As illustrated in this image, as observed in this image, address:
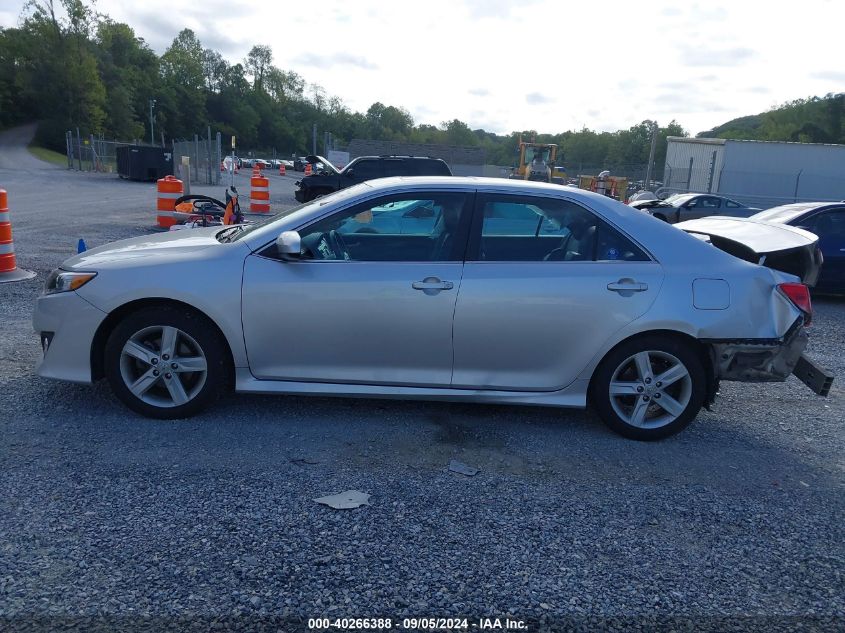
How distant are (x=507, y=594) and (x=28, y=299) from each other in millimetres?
6642

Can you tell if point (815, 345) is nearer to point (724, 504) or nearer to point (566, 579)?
point (724, 504)

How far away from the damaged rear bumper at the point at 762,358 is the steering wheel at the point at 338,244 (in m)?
2.41

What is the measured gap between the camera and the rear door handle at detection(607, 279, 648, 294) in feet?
14.0

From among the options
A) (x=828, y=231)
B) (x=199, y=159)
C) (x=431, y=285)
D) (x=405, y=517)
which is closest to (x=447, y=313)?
(x=431, y=285)

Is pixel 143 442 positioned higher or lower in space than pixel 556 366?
lower

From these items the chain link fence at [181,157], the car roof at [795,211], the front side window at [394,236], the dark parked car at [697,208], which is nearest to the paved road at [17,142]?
the chain link fence at [181,157]

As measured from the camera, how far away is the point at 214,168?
35031mm

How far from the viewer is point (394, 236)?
15.2 feet

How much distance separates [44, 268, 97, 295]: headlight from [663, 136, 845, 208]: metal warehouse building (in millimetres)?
31786

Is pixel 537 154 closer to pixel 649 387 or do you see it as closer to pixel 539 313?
pixel 649 387

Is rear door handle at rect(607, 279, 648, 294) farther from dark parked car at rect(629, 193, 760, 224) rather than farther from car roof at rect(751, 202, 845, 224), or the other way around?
dark parked car at rect(629, 193, 760, 224)

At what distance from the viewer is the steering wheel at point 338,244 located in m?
4.40

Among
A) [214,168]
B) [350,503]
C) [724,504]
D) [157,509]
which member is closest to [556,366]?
[724,504]

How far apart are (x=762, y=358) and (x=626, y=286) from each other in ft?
3.38
